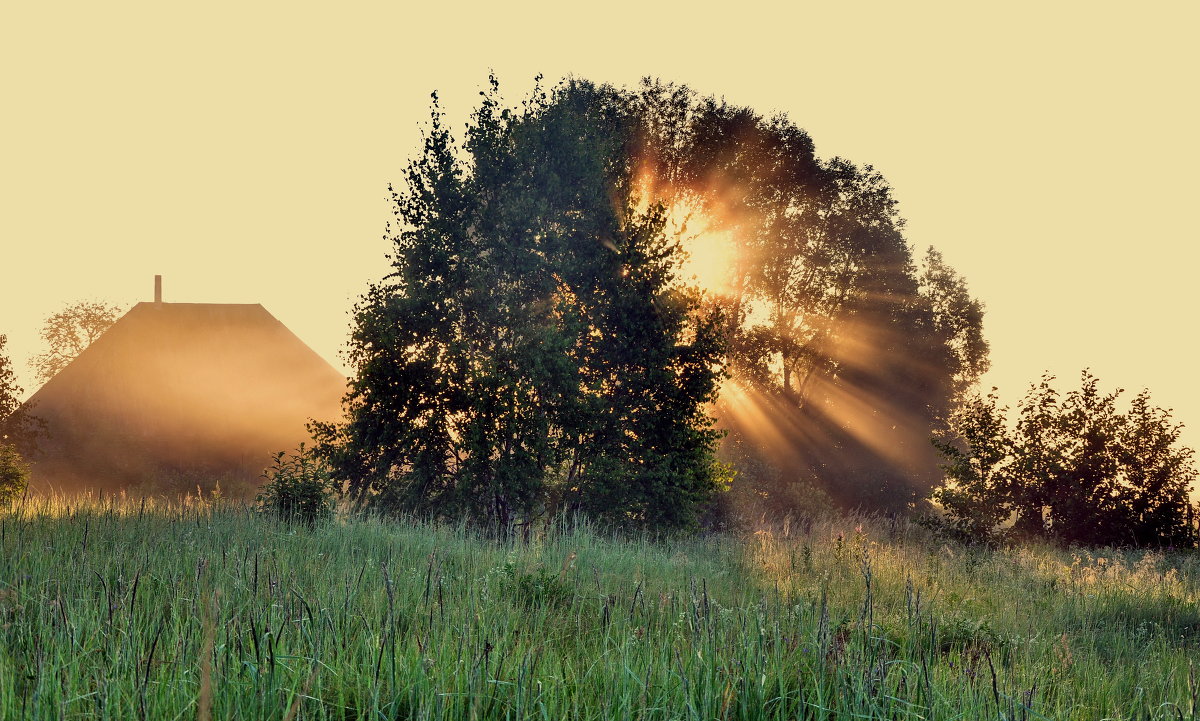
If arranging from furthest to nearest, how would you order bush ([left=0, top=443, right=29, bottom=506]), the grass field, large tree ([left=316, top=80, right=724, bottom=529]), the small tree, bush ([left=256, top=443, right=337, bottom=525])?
the small tree → bush ([left=0, top=443, right=29, bottom=506]) → large tree ([left=316, top=80, right=724, bottom=529]) → bush ([left=256, top=443, right=337, bottom=525]) → the grass field

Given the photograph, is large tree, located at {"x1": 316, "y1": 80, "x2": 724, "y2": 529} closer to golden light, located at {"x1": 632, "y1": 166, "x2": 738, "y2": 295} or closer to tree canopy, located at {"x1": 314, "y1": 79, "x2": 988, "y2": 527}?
tree canopy, located at {"x1": 314, "y1": 79, "x2": 988, "y2": 527}

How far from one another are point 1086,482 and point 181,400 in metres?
33.4

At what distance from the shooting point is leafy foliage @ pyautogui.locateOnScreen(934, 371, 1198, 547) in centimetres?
1938

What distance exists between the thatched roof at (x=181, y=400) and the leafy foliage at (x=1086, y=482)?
25.8 metres

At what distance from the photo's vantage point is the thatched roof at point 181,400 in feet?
104

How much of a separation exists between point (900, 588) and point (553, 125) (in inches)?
454

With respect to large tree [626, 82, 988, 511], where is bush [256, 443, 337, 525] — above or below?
below

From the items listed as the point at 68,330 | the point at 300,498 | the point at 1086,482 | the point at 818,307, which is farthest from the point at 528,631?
the point at 68,330

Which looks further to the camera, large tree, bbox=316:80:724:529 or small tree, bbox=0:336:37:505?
small tree, bbox=0:336:37:505

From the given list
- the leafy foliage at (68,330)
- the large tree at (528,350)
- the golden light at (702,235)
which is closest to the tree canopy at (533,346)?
the large tree at (528,350)

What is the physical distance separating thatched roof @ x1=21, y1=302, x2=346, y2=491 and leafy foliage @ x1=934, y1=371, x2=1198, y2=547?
25835mm

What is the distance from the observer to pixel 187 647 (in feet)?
12.9

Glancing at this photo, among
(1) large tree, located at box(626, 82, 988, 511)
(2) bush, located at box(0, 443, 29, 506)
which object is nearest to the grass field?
(2) bush, located at box(0, 443, 29, 506)

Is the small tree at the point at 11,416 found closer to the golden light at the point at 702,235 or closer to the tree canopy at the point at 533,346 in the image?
the tree canopy at the point at 533,346
